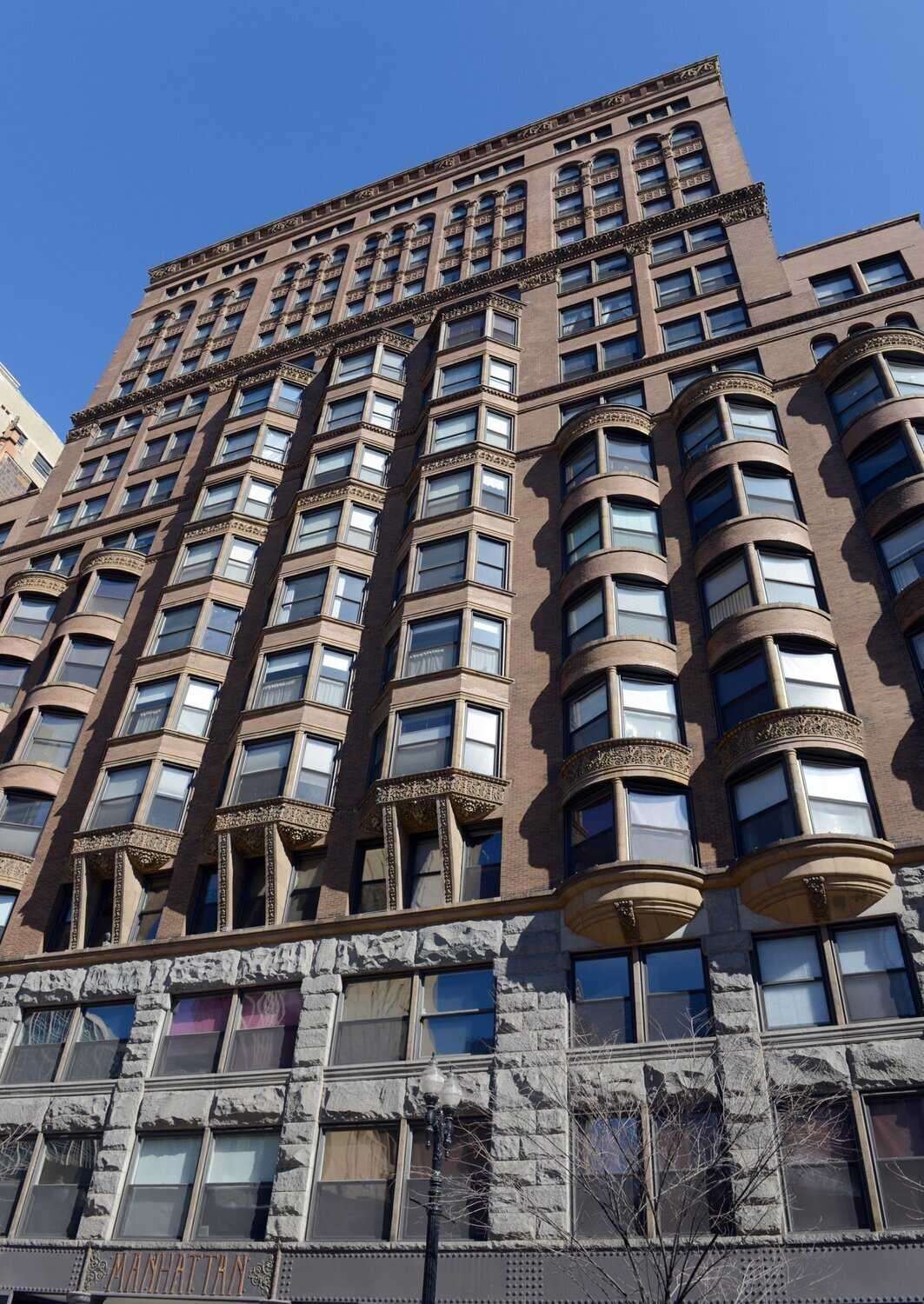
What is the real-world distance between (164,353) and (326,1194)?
137ft

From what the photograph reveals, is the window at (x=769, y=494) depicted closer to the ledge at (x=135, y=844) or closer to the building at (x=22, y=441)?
the ledge at (x=135, y=844)

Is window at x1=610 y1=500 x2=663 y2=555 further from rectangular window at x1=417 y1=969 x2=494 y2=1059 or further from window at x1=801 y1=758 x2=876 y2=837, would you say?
rectangular window at x1=417 y1=969 x2=494 y2=1059

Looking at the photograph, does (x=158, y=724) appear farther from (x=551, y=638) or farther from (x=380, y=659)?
(x=551, y=638)

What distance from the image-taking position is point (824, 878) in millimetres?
18688

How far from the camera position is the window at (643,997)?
62.5 feet

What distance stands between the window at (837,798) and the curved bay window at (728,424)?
434 inches

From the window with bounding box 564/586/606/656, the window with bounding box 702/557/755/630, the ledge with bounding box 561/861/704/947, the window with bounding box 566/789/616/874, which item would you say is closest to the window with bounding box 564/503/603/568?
the window with bounding box 564/586/606/656

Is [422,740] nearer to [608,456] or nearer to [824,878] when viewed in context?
[824,878]

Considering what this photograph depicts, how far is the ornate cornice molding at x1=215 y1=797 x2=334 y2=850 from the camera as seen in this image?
24734 millimetres

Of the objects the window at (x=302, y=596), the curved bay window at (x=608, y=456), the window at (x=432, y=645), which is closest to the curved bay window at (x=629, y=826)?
the window at (x=432, y=645)

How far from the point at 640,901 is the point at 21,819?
18.1 metres

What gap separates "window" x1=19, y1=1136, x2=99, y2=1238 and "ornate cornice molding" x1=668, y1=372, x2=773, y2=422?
24.0 metres

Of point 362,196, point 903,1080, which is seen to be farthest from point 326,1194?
point 362,196

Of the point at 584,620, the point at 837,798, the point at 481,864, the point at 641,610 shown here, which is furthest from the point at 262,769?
the point at 837,798
